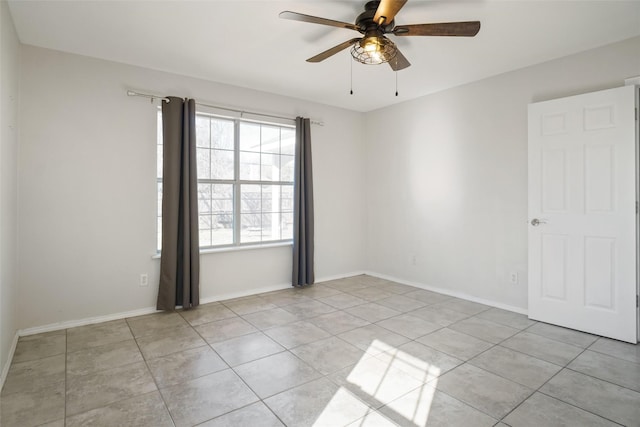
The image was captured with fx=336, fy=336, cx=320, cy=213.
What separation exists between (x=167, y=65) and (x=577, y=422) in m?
4.39

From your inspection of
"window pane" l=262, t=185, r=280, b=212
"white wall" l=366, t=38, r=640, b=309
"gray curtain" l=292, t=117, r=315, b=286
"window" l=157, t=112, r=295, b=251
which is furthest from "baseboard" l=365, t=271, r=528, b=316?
"window pane" l=262, t=185, r=280, b=212

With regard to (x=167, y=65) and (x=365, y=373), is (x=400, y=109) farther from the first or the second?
(x=365, y=373)

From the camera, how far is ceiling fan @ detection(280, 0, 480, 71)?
2096 mm

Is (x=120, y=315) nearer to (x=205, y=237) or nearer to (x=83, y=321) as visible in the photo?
(x=83, y=321)

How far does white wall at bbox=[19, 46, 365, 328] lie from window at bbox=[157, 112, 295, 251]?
0.75 feet

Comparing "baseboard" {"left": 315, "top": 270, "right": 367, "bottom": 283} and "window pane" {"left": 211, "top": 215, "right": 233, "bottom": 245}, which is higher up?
"window pane" {"left": 211, "top": 215, "right": 233, "bottom": 245}

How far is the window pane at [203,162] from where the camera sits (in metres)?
3.97

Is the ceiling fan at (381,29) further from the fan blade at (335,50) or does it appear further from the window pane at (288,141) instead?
the window pane at (288,141)

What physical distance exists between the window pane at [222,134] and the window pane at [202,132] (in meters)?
0.06

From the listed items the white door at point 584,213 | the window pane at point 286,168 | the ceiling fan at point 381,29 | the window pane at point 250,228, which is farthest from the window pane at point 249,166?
the white door at point 584,213

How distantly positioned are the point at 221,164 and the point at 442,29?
2.85 m

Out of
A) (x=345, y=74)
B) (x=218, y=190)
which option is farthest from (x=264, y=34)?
(x=218, y=190)

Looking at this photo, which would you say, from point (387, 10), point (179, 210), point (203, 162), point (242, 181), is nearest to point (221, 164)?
point (203, 162)

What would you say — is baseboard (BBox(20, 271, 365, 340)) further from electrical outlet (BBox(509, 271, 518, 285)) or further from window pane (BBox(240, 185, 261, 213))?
electrical outlet (BBox(509, 271, 518, 285))
